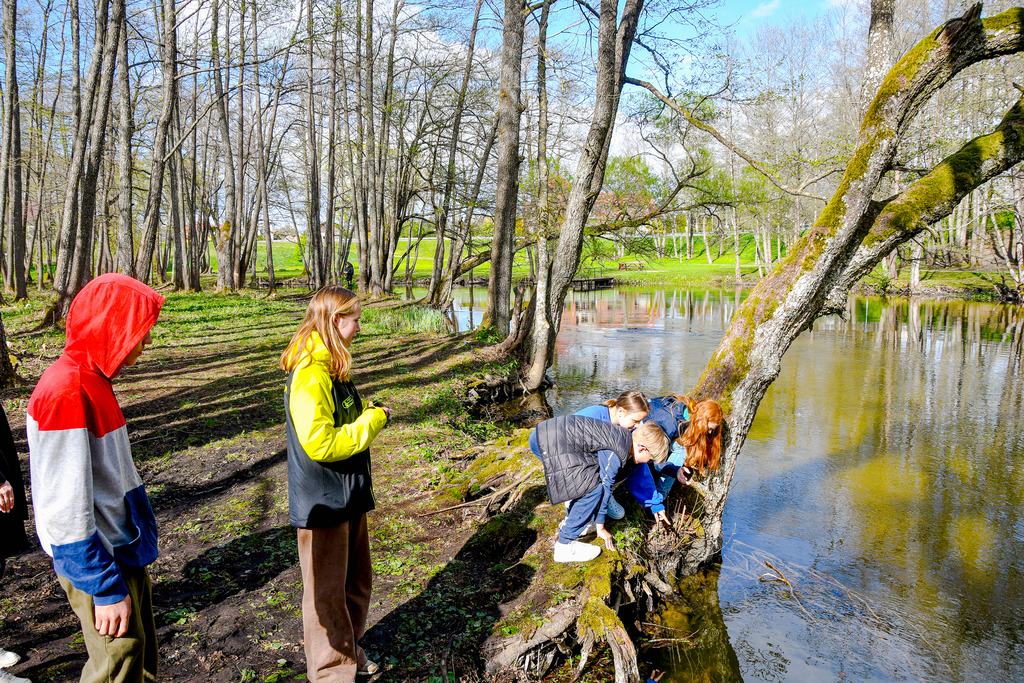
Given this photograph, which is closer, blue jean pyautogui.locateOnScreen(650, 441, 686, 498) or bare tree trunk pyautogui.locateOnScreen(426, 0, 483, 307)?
blue jean pyautogui.locateOnScreen(650, 441, 686, 498)

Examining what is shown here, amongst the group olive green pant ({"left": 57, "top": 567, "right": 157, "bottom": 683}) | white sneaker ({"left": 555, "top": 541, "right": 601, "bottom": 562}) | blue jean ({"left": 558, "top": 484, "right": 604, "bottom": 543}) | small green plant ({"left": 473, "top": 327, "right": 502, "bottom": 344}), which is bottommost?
white sneaker ({"left": 555, "top": 541, "right": 601, "bottom": 562})

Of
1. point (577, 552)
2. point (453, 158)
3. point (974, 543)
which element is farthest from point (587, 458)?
point (453, 158)

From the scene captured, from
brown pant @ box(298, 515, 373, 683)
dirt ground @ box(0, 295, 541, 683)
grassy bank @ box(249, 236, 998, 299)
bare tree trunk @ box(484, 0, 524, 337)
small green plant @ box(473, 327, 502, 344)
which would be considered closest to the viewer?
brown pant @ box(298, 515, 373, 683)

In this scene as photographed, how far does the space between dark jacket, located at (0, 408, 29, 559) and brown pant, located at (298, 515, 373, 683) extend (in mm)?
1430

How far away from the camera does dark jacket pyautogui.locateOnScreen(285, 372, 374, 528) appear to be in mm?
2725

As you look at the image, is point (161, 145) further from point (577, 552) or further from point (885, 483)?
point (885, 483)

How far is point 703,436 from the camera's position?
509cm

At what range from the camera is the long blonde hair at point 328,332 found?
2725mm

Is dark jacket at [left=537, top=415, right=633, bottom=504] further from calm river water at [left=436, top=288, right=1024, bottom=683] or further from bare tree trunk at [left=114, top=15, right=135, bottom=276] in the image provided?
bare tree trunk at [left=114, top=15, right=135, bottom=276]

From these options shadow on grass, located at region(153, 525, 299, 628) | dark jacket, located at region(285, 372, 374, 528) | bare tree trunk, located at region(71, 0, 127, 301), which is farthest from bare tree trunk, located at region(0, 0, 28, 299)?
dark jacket, located at region(285, 372, 374, 528)

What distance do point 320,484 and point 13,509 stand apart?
62.4 inches

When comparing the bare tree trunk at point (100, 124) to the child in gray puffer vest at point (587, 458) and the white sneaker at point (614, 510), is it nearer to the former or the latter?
the child in gray puffer vest at point (587, 458)

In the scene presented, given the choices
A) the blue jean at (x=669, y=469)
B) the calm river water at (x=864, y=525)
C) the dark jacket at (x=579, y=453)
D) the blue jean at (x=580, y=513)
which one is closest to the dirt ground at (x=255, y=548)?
the blue jean at (x=580, y=513)

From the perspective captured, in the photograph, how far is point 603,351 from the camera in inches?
712
